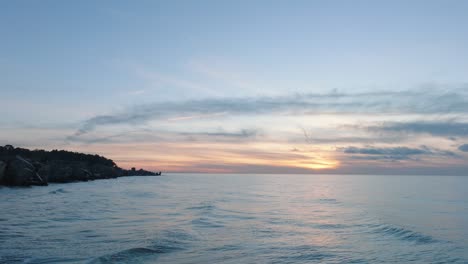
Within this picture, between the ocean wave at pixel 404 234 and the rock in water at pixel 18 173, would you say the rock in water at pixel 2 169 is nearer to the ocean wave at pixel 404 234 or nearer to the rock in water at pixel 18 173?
the rock in water at pixel 18 173

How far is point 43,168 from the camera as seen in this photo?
297 feet

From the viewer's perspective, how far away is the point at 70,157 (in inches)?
5679

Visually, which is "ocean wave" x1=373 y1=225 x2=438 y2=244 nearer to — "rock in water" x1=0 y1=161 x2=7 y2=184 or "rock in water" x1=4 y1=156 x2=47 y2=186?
"rock in water" x1=0 y1=161 x2=7 y2=184

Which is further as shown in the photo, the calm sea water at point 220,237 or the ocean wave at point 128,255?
the calm sea water at point 220,237

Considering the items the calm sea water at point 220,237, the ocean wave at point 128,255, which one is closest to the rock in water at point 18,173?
the calm sea water at point 220,237

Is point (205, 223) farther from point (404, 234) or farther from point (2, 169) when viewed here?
point (2, 169)

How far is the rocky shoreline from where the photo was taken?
66.4 m

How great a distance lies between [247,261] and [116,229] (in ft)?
37.6

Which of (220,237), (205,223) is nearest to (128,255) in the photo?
(220,237)

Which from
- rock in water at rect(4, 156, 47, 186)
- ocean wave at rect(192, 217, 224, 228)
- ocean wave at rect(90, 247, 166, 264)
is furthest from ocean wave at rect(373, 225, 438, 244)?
rock in water at rect(4, 156, 47, 186)

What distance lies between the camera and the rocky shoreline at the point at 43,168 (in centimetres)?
6638

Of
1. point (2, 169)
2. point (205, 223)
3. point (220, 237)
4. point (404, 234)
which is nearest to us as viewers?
point (220, 237)

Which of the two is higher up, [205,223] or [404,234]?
[205,223]

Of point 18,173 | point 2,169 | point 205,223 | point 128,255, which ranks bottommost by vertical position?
point 205,223
